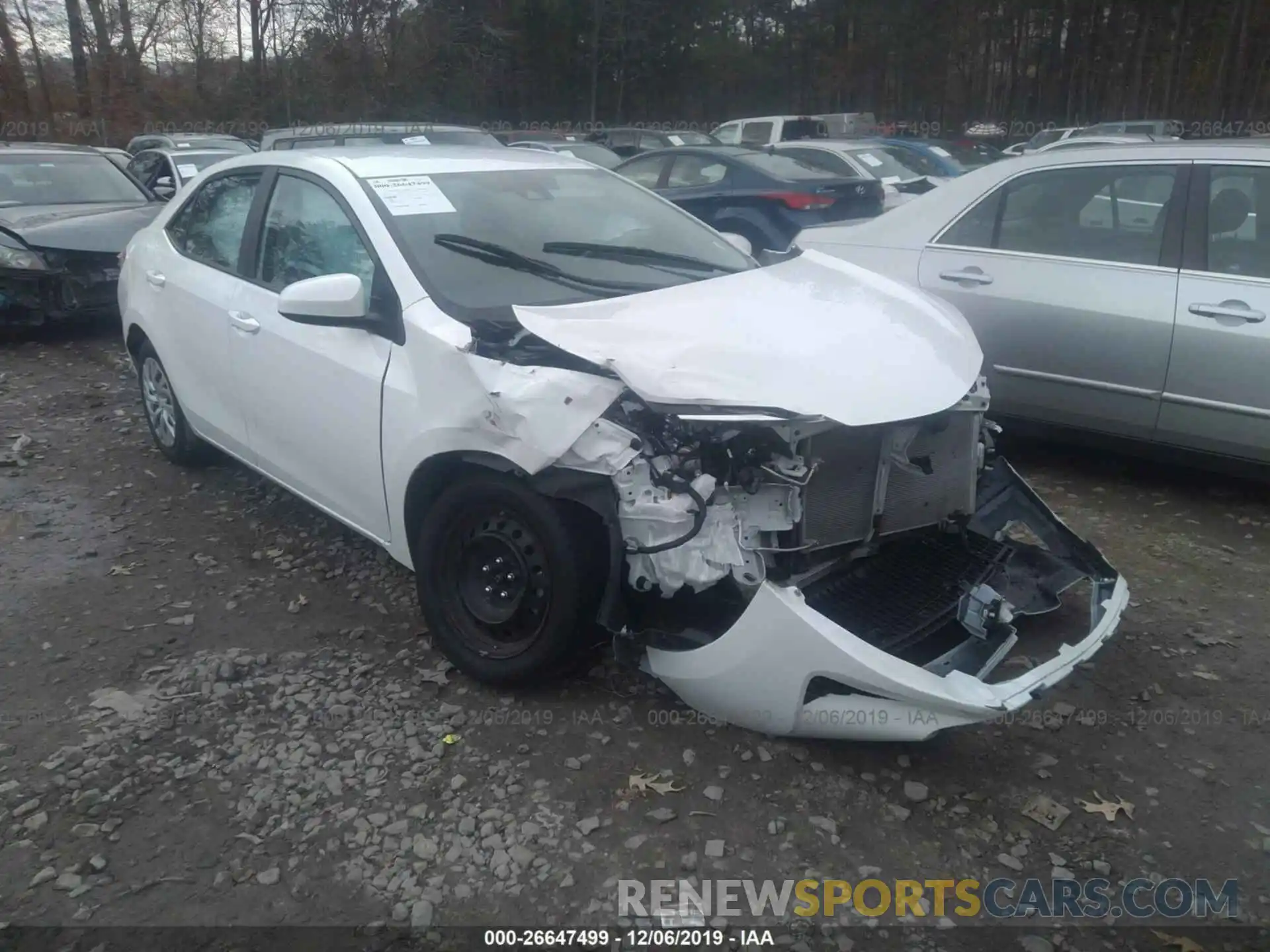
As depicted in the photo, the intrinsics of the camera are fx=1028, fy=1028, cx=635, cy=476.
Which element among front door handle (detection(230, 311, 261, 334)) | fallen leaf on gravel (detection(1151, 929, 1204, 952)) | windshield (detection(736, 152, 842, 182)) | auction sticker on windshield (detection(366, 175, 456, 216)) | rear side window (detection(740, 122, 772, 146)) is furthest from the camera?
rear side window (detection(740, 122, 772, 146))

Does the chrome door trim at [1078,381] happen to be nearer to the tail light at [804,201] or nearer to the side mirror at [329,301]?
the side mirror at [329,301]

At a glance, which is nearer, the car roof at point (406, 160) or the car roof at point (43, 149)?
the car roof at point (406, 160)

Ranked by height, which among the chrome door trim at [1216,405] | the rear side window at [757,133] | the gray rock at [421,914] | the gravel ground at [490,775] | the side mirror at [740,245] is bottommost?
the gray rock at [421,914]

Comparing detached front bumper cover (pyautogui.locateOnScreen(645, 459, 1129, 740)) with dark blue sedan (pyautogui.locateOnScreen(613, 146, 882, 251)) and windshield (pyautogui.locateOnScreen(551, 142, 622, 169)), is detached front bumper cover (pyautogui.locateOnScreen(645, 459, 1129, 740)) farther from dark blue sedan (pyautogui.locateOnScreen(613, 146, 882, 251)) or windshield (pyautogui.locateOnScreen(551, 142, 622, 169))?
windshield (pyautogui.locateOnScreen(551, 142, 622, 169))

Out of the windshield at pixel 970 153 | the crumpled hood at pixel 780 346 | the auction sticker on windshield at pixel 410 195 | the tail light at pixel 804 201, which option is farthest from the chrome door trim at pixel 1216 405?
the windshield at pixel 970 153

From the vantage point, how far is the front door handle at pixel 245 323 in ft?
13.5

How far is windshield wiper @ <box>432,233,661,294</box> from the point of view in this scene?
3.60 metres

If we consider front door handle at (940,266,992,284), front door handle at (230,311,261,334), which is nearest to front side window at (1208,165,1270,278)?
front door handle at (940,266,992,284)

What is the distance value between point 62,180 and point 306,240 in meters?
7.10

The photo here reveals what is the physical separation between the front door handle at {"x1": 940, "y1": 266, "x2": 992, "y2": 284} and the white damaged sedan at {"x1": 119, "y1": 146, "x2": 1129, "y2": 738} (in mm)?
1391

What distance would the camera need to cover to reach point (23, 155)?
954 cm

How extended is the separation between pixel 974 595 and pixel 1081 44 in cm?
3667

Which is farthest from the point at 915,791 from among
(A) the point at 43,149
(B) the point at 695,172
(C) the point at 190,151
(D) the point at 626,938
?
(C) the point at 190,151

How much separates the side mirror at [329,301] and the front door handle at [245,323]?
683 mm
